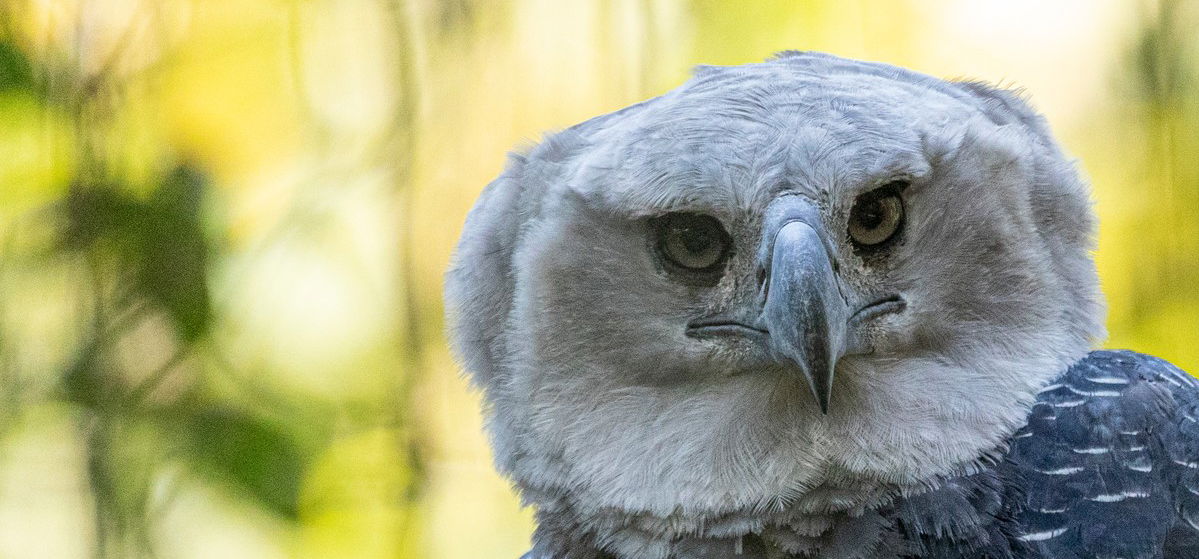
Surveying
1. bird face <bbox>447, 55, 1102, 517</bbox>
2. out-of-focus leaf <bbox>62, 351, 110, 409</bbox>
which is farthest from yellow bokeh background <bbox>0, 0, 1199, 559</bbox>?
bird face <bbox>447, 55, 1102, 517</bbox>

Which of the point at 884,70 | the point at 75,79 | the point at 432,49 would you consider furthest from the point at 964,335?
the point at 75,79

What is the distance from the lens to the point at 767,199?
3.08 feet

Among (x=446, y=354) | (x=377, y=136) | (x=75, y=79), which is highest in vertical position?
(x=75, y=79)

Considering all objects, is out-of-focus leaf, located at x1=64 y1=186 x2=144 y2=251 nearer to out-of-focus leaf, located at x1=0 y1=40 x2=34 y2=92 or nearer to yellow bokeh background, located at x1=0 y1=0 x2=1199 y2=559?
yellow bokeh background, located at x1=0 y1=0 x2=1199 y2=559

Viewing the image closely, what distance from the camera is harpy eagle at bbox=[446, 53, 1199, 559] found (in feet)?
2.93

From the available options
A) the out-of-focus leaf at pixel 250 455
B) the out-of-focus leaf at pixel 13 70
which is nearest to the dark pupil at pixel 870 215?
the out-of-focus leaf at pixel 250 455

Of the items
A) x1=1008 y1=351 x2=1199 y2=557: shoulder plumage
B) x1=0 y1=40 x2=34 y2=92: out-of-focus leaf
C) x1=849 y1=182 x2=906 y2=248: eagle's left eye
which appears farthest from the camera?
x1=0 y1=40 x2=34 y2=92: out-of-focus leaf

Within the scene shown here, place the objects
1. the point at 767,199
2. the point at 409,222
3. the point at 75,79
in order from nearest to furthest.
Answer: the point at 767,199, the point at 75,79, the point at 409,222

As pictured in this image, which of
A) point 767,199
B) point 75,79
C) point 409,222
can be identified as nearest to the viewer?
point 767,199

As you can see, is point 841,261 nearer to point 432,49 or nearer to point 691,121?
point 691,121

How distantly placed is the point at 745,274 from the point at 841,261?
91 millimetres

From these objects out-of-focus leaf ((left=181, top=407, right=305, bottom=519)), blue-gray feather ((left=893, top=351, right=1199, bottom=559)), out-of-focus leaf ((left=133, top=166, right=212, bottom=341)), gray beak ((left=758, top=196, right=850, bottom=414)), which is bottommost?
out-of-focus leaf ((left=181, top=407, right=305, bottom=519))

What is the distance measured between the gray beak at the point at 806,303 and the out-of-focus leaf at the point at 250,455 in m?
1.89

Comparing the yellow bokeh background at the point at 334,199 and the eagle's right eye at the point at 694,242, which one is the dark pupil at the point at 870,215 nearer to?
the eagle's right eye at the point at 694,242
